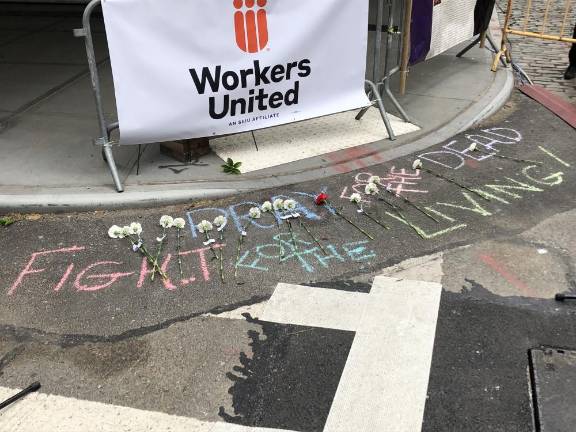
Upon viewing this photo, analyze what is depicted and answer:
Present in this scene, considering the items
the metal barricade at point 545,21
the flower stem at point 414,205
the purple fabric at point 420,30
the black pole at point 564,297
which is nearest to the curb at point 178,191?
the flower stem at point 414,205

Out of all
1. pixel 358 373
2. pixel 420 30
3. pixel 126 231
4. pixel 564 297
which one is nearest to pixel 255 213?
pixel 126 231

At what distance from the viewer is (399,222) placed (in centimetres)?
421

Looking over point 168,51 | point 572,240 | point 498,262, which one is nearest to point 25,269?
point 168,51

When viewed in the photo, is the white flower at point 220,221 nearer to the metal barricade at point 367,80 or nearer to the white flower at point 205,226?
the white flower at point 205,226

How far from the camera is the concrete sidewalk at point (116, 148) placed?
4.56 meters

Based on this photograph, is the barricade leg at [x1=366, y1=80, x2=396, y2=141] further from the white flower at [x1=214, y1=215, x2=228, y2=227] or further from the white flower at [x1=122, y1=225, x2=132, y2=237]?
the white flower at [x1=122, y1=225, x2=132, y2=237]

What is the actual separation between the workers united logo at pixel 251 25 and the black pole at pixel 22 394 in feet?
9.72

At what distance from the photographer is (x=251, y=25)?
4.62 metres

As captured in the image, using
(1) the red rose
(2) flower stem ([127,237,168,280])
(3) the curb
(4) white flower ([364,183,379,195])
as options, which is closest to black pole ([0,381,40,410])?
(2) flower stem ([127,237,168,280])

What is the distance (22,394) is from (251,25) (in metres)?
3.17

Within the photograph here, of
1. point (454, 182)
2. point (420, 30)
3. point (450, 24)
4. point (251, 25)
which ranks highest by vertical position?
point (251, 25)

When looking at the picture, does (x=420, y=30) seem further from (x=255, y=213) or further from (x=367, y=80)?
(x=255, y=213)

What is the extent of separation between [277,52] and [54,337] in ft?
9.44

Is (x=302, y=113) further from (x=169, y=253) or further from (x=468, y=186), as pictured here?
(x=169, y=253)
